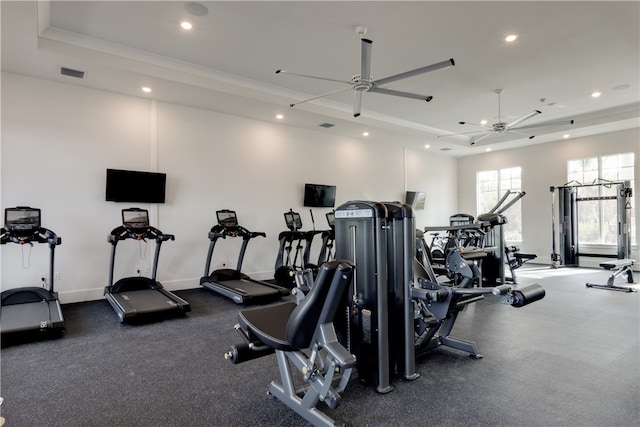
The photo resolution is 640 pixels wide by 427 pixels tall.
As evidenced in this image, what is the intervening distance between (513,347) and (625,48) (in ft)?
14.2

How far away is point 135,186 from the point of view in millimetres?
5680

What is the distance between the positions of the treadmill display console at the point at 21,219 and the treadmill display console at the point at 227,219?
8.05ft

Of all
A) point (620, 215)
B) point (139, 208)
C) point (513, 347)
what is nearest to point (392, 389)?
point (513, 347)

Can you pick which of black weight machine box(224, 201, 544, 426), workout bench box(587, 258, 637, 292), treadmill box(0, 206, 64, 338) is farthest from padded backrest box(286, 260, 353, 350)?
workout bench box(587, 258, 637, 292)

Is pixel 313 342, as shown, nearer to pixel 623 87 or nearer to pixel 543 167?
pixel 623 87

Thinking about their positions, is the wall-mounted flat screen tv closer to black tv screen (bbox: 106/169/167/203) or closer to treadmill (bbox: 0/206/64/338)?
black tv screen (bbox: 106/169/167/203)

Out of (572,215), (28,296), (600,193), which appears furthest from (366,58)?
(600,193)

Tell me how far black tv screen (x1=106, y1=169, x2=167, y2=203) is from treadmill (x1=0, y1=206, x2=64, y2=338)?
43.3 inches

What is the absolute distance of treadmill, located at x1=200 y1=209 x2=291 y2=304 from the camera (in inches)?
205

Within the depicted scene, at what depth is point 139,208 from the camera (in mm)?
5656

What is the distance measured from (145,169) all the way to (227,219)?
1559 mm

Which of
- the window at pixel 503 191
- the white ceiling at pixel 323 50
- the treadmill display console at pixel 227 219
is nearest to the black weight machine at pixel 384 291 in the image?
the white ceiling at pixel 323 50

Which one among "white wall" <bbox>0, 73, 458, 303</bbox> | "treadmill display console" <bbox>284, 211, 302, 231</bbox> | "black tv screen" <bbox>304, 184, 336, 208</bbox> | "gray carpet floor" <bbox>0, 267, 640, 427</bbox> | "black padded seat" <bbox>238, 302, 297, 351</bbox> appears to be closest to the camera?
"black padded seat" <bbox>238, 302, 297, 351</bbox>

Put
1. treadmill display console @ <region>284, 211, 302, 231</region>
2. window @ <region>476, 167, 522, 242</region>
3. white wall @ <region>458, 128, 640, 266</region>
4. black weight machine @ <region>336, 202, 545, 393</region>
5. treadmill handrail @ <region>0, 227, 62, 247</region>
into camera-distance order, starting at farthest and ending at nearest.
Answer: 1. window @ <region>476, 167, 522, 242</region>
2. white wall @ <region>458, 128, 640, 266</region>
3. treadmill display console @ <region>284, 211, 302, 231</region>
4. treadmill handrail @ <region>0, 227, 62, 247</region>
5. black weight machine @ <region>336, 202, 545, 393</region>
